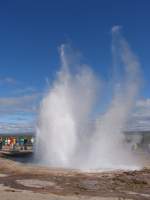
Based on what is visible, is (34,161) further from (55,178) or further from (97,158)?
(55,178)

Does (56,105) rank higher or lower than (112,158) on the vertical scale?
higher

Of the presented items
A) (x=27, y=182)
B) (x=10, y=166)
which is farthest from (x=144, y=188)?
(x=10, y=166)

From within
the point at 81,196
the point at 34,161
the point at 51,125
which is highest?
the point at 51,125

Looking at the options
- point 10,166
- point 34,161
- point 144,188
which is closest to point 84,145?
point 34,161

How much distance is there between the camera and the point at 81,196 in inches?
563

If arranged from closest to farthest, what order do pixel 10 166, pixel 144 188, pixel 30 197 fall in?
pixel 30 197, pixel 144 188, pixel 10 166

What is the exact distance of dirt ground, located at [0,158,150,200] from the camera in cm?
1423

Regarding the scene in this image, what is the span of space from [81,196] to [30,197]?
184cm

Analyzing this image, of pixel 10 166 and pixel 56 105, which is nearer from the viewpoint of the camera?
pixel 10 166

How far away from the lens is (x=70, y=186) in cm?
1673

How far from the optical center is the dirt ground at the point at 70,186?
560 inches

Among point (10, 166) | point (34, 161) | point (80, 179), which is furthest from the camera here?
point (34, 161)

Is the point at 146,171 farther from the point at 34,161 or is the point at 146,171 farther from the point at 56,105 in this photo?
the point at 56,105

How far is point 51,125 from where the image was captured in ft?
106
